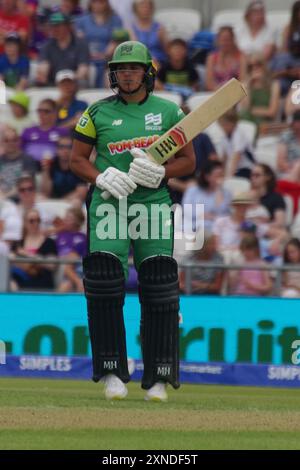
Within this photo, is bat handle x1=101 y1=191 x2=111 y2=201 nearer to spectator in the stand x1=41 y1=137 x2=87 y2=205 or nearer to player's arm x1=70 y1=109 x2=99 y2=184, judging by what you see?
player's arm x1=70 y1=109 x2=99 y2=184

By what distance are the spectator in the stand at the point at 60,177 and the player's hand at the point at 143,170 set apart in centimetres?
675

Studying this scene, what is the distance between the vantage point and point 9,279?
520 inches

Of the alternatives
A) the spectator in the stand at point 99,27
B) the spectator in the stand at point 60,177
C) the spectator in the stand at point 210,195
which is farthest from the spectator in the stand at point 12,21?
the spectator in the stand at point 210,195

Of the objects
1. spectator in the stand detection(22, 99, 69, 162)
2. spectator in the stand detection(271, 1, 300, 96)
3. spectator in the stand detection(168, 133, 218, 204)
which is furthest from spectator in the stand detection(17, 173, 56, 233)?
spectator in the stand detection(271, 1, 300, 96)

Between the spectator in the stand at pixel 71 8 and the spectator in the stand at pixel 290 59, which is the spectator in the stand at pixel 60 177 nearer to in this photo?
the spectator in the stand at pixel 290 59

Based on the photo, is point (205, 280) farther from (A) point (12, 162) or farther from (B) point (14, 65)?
(B) point (14, 65)

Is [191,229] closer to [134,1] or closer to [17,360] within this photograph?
[17,360]

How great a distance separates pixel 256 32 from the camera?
57.3 feet

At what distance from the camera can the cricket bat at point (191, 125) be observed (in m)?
9.01

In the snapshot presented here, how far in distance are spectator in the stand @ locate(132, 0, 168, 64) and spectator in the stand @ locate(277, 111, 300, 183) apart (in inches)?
96.3

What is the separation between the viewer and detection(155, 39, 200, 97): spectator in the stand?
1714 centimetres
